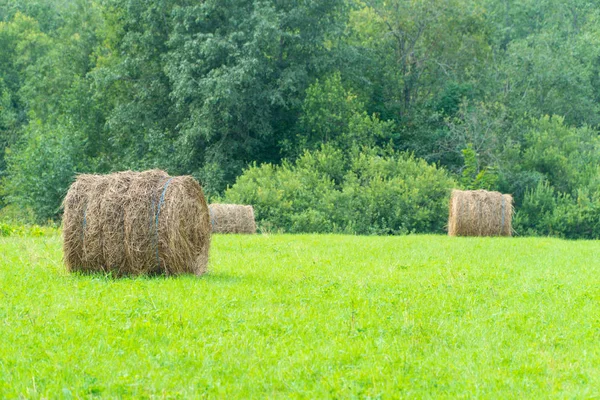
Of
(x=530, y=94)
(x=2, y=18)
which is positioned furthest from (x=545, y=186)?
(x=2, y=18)

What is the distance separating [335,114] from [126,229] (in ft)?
101

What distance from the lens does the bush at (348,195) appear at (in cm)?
3416

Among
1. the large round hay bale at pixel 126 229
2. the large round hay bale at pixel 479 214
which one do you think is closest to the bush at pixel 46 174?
the large round hay bale at pixel 479 214

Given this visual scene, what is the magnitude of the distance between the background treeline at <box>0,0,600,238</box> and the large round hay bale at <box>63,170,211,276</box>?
19735 mm

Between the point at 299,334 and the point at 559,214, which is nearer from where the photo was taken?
the point at 299,334

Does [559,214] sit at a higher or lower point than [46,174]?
lower

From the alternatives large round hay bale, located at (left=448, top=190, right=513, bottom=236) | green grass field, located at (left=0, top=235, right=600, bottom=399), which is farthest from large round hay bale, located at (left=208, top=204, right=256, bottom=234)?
green grass field, located at (left=0, top=235, right=600, bottom=399)

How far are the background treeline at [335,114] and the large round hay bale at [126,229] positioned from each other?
19735 mm

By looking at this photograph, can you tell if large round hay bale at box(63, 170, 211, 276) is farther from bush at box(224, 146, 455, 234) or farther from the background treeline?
the background treeline

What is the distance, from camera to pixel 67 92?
56094mm

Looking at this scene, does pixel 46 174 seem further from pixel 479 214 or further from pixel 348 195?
pixel 479 214

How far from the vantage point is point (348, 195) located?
118 feet

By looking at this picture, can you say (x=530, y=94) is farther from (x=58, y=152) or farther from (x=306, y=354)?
(x=306, y=354)

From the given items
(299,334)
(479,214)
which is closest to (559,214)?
(479,214)
